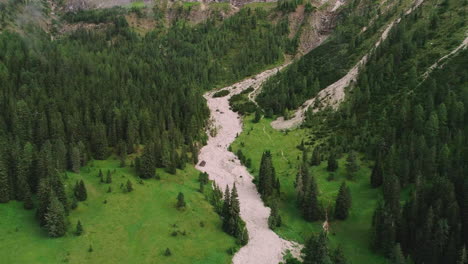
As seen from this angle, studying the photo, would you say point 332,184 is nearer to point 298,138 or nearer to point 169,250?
point 298,138

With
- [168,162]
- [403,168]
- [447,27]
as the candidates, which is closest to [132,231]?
[168,162]

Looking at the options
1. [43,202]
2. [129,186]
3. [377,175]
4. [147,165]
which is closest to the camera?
[43,202]

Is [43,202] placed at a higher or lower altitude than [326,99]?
higher

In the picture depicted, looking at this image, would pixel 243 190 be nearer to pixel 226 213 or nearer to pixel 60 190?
pixel 226 213

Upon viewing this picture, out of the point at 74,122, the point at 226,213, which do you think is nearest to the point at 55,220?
the point at 226,213

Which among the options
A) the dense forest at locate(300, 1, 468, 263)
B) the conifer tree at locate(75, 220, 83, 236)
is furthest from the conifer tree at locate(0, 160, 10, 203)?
the dense forest at locate(300, 1, 468, 263)

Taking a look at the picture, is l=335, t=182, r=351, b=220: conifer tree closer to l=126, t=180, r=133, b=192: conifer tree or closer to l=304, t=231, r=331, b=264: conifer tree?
l=304, t=231, r=331, b=264: conifer tree
